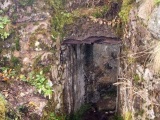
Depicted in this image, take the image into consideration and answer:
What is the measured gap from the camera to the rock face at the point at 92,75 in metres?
7.49

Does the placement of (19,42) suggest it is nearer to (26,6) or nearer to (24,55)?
(24,55)

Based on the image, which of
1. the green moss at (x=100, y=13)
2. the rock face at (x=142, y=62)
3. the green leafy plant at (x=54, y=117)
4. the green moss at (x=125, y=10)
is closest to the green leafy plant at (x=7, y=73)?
the green leafy plant at (x=54, y=117)

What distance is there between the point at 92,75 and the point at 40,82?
286 centimetres

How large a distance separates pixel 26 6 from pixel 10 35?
793 mm

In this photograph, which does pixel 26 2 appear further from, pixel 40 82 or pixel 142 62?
pixel 142 62

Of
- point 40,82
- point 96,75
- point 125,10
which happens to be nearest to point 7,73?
point 40,82

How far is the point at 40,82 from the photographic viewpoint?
643cm

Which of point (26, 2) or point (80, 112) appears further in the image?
point (80, 112)

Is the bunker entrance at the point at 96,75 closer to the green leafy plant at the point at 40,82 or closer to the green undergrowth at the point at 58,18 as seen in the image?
the green undergrowth at the point at 58,18

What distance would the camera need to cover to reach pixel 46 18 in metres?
6.75

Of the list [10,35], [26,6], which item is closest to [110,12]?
[26,6]

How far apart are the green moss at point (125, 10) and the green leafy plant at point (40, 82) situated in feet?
7.23

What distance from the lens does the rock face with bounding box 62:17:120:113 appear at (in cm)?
749

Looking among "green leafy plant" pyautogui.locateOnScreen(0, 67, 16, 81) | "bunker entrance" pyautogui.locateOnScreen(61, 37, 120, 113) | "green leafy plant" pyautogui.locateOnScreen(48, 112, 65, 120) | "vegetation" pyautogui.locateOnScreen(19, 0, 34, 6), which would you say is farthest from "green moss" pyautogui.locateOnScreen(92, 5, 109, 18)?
"green leafy plant" pyautogui.locateOnScreen(48, 112, 65, 120)
